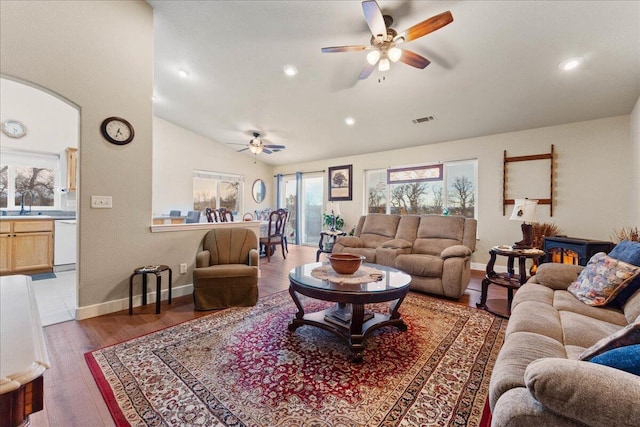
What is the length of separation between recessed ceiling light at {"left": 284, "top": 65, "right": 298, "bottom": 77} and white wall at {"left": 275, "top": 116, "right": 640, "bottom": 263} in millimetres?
3239

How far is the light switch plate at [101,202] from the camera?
266cm

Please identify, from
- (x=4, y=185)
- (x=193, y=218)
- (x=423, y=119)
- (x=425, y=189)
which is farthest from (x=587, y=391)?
(x=4, y=185)

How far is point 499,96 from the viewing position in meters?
3.67

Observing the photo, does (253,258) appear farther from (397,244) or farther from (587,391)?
(587,391)

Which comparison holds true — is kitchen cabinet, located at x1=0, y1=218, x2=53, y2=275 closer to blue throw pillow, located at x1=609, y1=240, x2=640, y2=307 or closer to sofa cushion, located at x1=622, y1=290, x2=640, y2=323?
sofa cushion, located at x1=622, y1=290, x2=640, y2=323

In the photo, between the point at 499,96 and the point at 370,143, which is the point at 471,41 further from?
Answer: the point at 370,143

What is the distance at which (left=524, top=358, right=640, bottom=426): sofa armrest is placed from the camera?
0.71 m

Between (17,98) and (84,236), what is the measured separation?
3834mm

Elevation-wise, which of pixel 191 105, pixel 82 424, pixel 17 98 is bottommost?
pixel 82 424

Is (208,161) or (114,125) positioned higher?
(208,161)

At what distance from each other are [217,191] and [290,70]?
4.59 meters

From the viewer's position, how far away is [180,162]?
6617 mm

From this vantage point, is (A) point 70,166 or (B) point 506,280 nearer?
(B) point 506,280

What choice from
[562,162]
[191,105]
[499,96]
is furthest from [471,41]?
[191,105]
